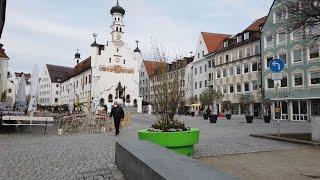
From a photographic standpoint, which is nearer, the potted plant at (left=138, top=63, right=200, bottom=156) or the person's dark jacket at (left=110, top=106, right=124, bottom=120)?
the potted plant at (left=138, top=63, right=200, bottom=156)

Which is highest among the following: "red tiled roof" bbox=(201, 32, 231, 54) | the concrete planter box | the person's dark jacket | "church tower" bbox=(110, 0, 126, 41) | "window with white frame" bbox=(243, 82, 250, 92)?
"church tower" bbox=(110, 0, 126, 41)

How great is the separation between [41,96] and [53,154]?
127 m

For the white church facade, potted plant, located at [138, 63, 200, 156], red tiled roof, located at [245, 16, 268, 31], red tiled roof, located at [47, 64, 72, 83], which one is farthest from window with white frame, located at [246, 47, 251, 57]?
red tiled roof, located at [47, 64, 72, 83]

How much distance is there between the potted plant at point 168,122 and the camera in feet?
29.4

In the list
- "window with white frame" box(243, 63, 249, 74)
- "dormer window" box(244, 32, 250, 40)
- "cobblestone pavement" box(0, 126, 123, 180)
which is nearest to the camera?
Result: "cobblestone pavement" box(0, 126, 123, 180)

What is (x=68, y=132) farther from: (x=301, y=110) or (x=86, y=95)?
(x=86, y=95)

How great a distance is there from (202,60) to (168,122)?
59.4m

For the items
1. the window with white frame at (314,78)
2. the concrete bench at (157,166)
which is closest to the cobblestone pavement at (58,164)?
the concrete bench at (157,166)

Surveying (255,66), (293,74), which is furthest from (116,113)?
(255,66)

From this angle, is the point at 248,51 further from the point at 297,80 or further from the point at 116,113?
the point at 116,113

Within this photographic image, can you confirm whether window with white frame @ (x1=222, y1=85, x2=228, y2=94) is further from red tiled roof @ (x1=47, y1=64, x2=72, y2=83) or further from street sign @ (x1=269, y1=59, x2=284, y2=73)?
red tiled roof @ (x1=47, y1=64, x2=72, y2=83)

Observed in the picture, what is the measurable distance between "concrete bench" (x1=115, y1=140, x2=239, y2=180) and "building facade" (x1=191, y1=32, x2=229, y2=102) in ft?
192

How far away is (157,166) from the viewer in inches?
183

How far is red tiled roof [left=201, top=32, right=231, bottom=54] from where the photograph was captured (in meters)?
65.6
